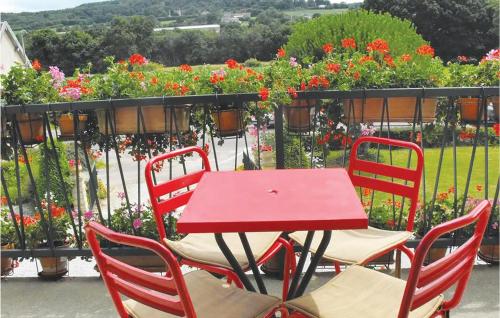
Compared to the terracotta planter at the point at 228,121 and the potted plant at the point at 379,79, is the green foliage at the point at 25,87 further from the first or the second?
the potted plant at the point at 379,79

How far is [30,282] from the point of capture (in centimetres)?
301

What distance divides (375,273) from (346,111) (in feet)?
3.94

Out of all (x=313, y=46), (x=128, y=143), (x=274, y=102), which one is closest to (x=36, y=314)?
(x=128, y=143)

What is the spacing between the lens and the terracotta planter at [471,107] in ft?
9.35

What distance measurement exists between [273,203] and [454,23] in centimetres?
4420

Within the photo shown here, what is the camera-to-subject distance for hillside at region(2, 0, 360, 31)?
2427cm

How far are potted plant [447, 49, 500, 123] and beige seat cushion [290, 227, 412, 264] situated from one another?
3.28 ft

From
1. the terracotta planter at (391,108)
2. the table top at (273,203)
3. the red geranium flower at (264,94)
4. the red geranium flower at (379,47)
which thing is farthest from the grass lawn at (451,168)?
the table top at (273,203)

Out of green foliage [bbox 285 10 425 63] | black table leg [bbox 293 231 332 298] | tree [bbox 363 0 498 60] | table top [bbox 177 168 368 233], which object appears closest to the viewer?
table top [bbox 177 168 368 233]

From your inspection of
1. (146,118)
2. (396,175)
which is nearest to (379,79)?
(396,175)

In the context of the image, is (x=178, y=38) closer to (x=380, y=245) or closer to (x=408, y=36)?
(x=408, y=36)

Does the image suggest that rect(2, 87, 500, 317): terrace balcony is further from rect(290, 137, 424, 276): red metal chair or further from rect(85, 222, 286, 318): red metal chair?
rect(85, 222, 286, 318): red metal chair

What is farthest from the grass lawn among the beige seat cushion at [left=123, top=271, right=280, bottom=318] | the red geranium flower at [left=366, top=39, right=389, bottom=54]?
the beige seat cushion at [left=123, top=271, right=280, bottom=318]

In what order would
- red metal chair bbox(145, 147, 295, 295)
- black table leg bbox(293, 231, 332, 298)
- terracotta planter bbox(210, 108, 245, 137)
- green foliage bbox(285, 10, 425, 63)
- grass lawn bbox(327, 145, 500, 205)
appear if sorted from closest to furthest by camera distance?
1. black table leg bbox(293, 231, 332, 298)
2. red metal chair bbox(145, 147, 295, 295)
3. terracotta planter bbox(210, 108, 245, 137)
4. green foliage bbox(285, 10, 425, 63)
5. grass lawn bbox(327, 145, 500, 205)
